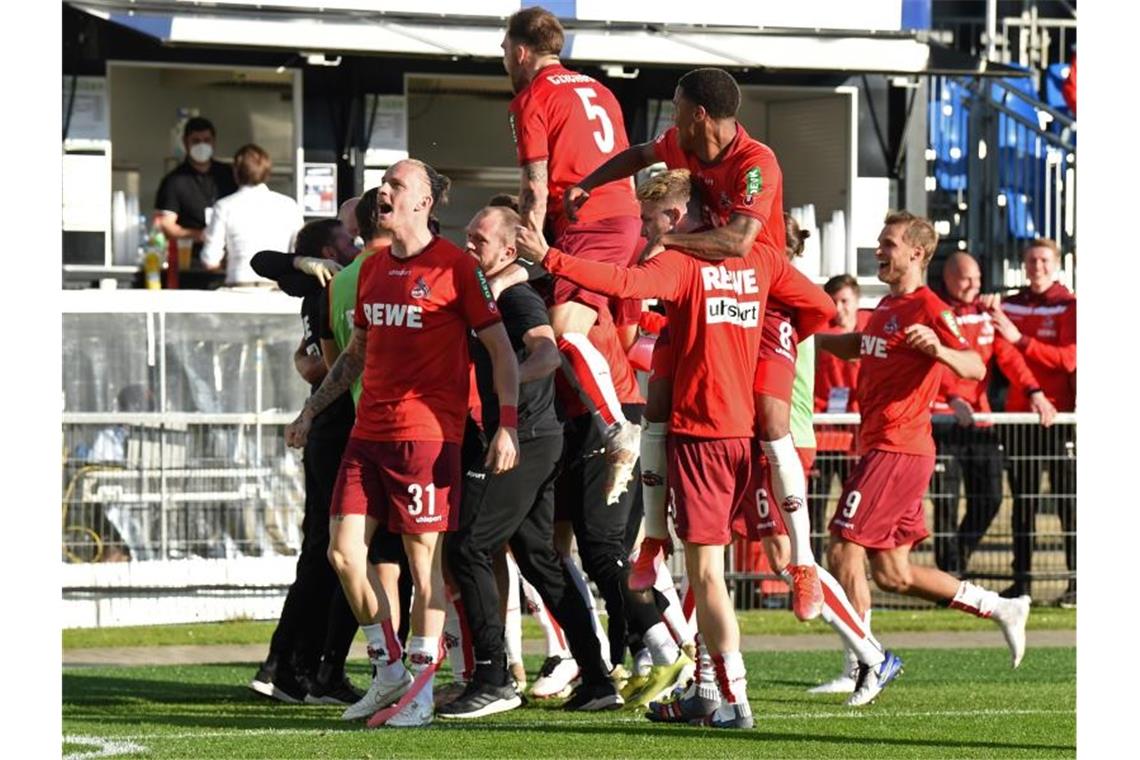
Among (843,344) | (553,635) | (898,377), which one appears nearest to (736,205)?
(898,377)

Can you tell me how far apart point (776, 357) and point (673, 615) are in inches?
75.3

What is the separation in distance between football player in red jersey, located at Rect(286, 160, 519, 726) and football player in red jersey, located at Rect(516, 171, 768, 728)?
0.68 meters

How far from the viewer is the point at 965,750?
7730 millimetres

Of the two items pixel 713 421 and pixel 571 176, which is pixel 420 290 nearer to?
pixel 713 421

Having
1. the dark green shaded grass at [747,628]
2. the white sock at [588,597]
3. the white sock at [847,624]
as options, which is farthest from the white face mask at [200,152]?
the white sock at [847,624]

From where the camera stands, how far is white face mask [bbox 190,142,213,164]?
60.0 feet

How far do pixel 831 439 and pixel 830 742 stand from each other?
6554 millimetres

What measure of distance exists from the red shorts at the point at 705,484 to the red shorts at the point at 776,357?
50 centimetres

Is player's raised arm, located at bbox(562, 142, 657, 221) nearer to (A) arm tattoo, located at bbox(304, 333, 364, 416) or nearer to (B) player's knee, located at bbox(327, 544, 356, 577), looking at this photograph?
(A) arm tattoo, located at bbox(304, 333, 364, 416)

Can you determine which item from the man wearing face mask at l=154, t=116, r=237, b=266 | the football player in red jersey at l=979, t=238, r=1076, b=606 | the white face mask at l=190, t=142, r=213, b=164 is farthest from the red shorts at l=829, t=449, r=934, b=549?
the white face mask at l=190, t=142, r=213, b=164

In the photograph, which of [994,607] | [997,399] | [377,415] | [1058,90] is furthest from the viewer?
[1058,90]
